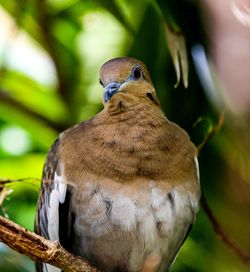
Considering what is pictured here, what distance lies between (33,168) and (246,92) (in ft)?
5.34

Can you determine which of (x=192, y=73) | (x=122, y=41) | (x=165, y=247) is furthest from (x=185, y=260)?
(x=122, y=41)

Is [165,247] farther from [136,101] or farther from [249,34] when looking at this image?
[249,34]

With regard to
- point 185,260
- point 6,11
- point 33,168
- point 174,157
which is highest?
point 6,11

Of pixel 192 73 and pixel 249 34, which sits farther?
pixel 192 73

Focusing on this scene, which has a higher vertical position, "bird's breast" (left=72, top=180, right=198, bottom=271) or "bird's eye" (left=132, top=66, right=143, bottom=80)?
"bird's eye" (left=132, top=66, right=143, bottom=80)

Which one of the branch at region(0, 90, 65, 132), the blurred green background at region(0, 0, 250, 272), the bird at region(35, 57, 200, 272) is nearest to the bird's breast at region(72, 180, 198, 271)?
the bird at region(35, 57, 200, 272)

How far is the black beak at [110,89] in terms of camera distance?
258 centimetres

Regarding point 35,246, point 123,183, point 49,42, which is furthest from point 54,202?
point 49,42

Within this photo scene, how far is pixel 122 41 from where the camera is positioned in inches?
140

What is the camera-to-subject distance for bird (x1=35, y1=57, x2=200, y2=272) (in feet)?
8.21

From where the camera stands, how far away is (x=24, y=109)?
336cm

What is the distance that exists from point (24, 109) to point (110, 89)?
867mm

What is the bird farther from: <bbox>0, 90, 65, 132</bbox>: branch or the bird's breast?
<bbox>0, 90, 65, 132</bbox>: branch

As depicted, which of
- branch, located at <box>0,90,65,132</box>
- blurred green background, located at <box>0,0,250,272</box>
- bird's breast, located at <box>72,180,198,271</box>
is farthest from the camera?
branch, located at <box>0,90,65,132</box>
